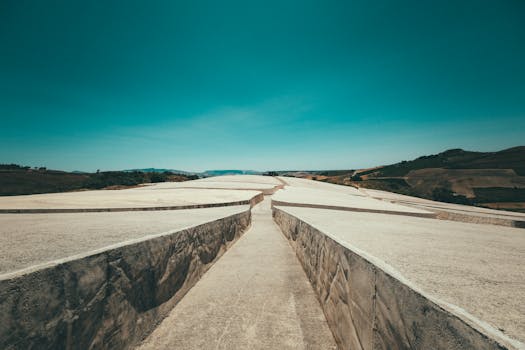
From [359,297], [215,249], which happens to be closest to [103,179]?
[215,249]

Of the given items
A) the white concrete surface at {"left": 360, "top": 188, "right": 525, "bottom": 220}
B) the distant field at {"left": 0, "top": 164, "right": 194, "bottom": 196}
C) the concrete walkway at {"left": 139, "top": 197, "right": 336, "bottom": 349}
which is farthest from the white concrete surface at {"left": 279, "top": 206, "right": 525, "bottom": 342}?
the distant field at {"left": 0, "top": 164, "right": 194, "bottom": 196}

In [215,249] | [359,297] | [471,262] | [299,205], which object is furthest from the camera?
[299,205]

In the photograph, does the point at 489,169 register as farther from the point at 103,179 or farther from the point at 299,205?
the point at 103,179

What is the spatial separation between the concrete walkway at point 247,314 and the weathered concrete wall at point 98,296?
25 cm

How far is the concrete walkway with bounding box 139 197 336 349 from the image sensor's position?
7.17 ft

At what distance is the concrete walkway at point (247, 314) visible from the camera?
7.17 feet

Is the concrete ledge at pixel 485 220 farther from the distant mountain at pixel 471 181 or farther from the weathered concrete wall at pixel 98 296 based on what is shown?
the distant mountain at pixel 471 181

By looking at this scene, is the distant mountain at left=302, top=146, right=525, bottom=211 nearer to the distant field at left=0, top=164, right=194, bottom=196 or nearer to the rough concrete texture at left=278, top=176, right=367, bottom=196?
the rough concrete texture at left=278, top=176, right=367, bottom=196

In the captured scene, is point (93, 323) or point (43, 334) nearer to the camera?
point (43, 334)

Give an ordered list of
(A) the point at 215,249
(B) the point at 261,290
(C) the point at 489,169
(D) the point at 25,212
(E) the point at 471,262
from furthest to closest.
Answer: (C) the point at 489,169 < (D) the point at 25,212 < (A) the point at 215,249 < (B) the point at 261,290 < (E) the point at 471,262

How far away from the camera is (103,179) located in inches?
1676

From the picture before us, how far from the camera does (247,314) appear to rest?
2605 mm

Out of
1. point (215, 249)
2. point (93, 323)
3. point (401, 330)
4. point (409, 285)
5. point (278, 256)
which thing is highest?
point (409, 285)

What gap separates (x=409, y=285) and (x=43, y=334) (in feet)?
7.48
